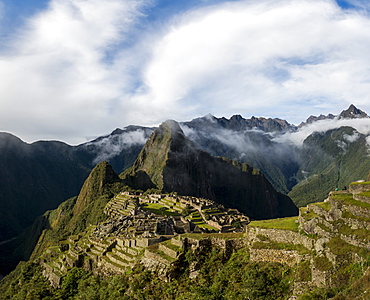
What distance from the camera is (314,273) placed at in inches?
626

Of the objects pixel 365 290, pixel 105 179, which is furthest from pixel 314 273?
pixel 105 179

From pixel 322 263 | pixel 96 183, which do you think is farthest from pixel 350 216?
pixel 96 183

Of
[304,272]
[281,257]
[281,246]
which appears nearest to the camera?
[304,272]

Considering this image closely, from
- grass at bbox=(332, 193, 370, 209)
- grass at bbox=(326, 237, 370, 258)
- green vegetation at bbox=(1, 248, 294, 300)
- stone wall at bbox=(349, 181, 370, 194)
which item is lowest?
green vegetation at bbox=(1, 248, 294, 300)

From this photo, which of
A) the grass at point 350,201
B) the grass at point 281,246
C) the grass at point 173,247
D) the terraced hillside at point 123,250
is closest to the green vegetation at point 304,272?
the grass at point 281,246

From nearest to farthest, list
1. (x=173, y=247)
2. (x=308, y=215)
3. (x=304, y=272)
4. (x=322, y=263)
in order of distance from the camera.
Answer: (x=322, y=263) < (x=304, y=272) < (x=308, y=215) < (x=173, y=247)

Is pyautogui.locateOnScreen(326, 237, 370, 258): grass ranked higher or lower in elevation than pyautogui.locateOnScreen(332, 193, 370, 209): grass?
lower

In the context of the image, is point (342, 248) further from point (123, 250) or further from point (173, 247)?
point (123, 250)

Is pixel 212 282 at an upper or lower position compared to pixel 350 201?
lower

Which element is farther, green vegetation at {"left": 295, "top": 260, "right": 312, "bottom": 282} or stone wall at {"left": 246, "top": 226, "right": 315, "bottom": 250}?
stone wall at {"left": 246, "top": 226, "right": 315, "bottom": 250}

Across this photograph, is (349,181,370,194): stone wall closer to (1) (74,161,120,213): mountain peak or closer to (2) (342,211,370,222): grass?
(2) (342,211,370,222): grass

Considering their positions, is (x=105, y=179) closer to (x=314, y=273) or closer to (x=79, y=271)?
(x=79, y=271)

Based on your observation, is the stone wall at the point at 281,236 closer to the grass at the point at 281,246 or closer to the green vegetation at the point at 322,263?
the grass at the point at 281,246

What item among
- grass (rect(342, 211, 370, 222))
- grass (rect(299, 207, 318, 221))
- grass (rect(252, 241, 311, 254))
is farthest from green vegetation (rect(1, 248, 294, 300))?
grass (rect(342, 211, 370, 222))
